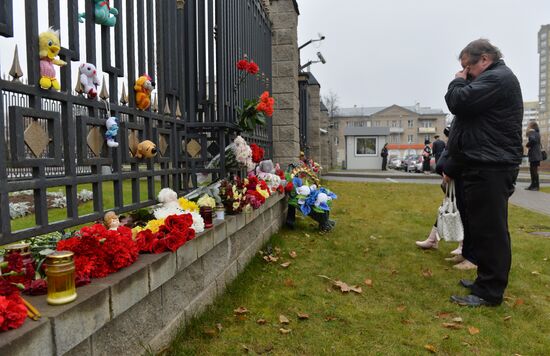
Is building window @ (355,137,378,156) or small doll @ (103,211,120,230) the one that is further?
building window @ (355,137,378,156)

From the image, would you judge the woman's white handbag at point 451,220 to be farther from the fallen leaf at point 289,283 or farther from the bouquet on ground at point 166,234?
the bouquet on ground at point 166,234

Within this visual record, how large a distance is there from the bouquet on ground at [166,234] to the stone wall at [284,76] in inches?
183

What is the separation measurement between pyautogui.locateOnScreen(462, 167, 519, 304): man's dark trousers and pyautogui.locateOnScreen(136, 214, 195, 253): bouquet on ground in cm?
234

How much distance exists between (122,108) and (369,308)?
239 cm

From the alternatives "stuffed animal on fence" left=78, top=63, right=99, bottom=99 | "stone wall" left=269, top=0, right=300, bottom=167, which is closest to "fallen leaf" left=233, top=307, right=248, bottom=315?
"stuffed animal on fence" left=78, top=63, right=99, bottom=99

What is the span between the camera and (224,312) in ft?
9.31

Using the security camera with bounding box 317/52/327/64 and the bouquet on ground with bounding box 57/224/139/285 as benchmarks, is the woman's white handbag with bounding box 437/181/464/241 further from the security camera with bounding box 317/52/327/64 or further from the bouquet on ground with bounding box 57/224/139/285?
the security camera with bounding box 317/52/327/64

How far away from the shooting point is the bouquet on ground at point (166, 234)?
7.00 ft

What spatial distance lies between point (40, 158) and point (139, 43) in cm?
128

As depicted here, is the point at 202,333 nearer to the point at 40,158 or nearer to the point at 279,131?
the point at 40,158

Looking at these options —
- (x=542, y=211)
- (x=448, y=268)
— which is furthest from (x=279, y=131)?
(x=542, y=211)

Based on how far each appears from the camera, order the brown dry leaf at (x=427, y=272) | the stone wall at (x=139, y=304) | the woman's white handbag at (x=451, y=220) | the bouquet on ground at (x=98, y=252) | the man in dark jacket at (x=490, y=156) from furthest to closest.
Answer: the woman's white handbag at (x=451, y=220), the brown dry leaf at (x=427, y=272), the man in dark jacket at (x=490, y=156), the bouquet on ground at (x=98, y=252), the stone wall at (x=139, y=304)

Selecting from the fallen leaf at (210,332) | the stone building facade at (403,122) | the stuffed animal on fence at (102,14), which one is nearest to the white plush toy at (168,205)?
the fallen leaf at (210,332)

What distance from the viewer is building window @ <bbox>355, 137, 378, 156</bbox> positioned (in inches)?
1254
